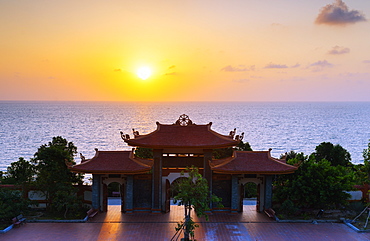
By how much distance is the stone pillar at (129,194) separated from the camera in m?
20.8

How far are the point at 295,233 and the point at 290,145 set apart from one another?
63.9 meters

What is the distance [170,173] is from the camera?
21188mm

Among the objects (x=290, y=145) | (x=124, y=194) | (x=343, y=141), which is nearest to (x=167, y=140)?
(x=124, y=194)

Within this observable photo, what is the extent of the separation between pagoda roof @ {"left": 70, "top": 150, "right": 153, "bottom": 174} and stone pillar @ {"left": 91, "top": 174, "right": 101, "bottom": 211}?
2.66 ft

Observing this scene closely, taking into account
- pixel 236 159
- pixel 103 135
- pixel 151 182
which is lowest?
pixel 103 135

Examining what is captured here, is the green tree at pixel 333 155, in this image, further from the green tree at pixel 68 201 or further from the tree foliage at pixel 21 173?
the tree foliage at pixel 21 173

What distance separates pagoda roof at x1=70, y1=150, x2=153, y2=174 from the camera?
19.7 m

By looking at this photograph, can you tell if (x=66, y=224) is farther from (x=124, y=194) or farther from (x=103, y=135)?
(x=103, y=135)

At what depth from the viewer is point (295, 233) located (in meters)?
17.7

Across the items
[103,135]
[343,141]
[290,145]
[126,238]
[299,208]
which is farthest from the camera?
[103,135]

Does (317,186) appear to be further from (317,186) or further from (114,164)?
(114,164)

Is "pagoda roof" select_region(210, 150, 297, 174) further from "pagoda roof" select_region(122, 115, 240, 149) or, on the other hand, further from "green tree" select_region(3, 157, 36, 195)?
"green tree" select_region(3, 157, 36, 195)

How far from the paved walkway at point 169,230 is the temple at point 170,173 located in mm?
1062

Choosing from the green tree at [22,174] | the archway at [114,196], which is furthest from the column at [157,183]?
the green tree at [22,174]
